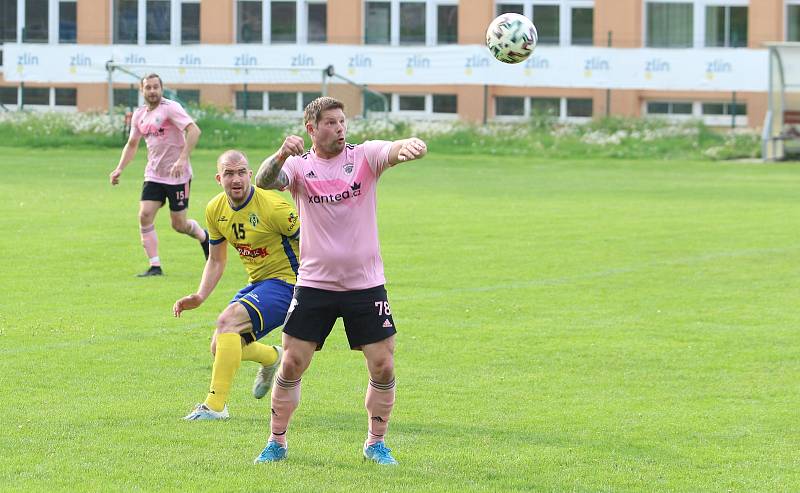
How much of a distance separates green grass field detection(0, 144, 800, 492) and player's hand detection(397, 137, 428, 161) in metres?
1.65

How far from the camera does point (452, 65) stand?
44.5m

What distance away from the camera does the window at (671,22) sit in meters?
51.7

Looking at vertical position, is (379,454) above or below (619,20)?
below

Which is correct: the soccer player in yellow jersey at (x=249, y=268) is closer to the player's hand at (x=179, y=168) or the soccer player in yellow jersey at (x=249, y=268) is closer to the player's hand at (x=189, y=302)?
the player's hand at (x=189, y=302)

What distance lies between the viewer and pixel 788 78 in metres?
39.1

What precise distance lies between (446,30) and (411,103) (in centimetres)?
341

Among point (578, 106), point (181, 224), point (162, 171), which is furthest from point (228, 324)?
point (578, 106)

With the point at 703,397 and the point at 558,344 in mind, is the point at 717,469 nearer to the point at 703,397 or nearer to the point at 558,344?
the point at 703,397

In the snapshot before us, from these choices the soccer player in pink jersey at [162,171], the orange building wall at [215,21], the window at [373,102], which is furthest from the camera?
the orange building wall at [215,21]

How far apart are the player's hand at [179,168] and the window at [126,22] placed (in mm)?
37170

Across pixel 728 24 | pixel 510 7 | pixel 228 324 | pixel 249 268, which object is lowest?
pixel 228 324

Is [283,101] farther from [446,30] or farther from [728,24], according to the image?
[728,24]

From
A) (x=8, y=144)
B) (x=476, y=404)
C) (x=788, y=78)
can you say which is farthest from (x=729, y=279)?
(x=8, y=144)

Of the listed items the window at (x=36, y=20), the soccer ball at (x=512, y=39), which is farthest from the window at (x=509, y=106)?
the soccer ball at (x=512, y=39)
